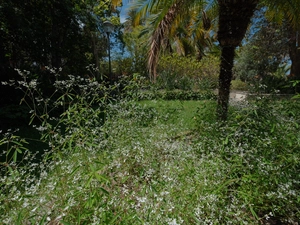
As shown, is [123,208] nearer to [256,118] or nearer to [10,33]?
[256,118]

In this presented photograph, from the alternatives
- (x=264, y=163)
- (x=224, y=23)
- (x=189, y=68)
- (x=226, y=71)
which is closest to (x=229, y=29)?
(x=224, y=23)

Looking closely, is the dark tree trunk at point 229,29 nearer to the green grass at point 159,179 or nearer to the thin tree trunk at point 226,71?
the thin tree trunk at point 226,71

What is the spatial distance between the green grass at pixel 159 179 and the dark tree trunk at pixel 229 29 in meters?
1.24

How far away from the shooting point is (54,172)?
160cm

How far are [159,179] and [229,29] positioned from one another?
3.27m

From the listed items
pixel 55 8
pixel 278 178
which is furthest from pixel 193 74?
pixel 278 178

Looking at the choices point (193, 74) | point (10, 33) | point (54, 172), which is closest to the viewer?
point (54, 172)

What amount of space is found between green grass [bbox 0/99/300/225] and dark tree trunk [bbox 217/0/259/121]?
1.24m

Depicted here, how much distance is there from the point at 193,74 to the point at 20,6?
32.7 feet

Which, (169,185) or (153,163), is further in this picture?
(153,163)

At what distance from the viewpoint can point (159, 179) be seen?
5.21 ft

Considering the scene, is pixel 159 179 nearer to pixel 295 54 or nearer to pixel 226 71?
pixel 226 71

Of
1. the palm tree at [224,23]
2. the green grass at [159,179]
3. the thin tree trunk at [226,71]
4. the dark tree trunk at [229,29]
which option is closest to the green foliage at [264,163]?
the green grass at [159,179]

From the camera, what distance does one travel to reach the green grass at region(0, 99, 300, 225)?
1.18 m
